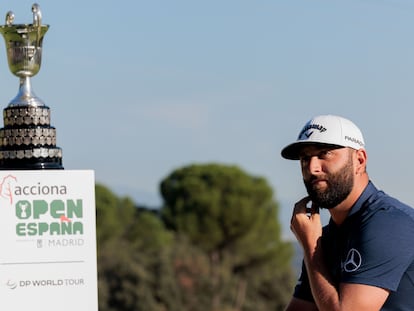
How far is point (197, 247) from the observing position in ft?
193

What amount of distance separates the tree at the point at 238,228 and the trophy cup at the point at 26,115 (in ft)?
152

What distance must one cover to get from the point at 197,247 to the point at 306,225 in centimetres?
5260

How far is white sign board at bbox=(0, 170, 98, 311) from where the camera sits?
661cm

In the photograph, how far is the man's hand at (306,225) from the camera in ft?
20.3

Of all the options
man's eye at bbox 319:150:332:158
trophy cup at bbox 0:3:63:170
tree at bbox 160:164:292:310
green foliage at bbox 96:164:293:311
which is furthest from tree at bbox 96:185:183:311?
man's eye at bbox 319:150:332:158

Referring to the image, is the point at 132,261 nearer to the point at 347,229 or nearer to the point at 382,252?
the point at 347,229

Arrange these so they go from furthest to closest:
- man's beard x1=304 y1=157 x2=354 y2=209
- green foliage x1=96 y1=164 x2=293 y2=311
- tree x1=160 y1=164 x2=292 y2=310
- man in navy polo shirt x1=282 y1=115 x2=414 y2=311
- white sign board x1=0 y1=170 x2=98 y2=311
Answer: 1. tree x1=160 y1=164 x2=292 y2=310
2. green foliage x1=96 y1=164 x2=293 y2=311
3. white sign board x1=0 y1=170 x2=98 y2=311
4. man's beard x1=304 y1=157 x2=354 y2=209
5. man in navy polo shirt x1=282 y1=115 x2=414 y2=311

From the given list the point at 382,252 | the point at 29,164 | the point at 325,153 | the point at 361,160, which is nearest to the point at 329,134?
the point at 325,153

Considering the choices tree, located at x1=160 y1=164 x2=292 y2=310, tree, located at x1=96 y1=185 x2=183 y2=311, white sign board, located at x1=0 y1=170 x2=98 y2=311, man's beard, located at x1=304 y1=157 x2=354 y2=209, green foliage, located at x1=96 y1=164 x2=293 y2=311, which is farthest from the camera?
tree, located at x1=160 y1=164 x2=292 y2=310

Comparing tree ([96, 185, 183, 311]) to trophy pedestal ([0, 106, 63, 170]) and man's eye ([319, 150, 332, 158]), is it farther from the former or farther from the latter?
man's eye ([319, 150, 332, 158])

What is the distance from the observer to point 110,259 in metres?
50.3

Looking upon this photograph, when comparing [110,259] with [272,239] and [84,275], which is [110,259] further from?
[84,275]

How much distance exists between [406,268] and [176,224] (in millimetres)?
56455

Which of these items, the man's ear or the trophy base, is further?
the trophy base
